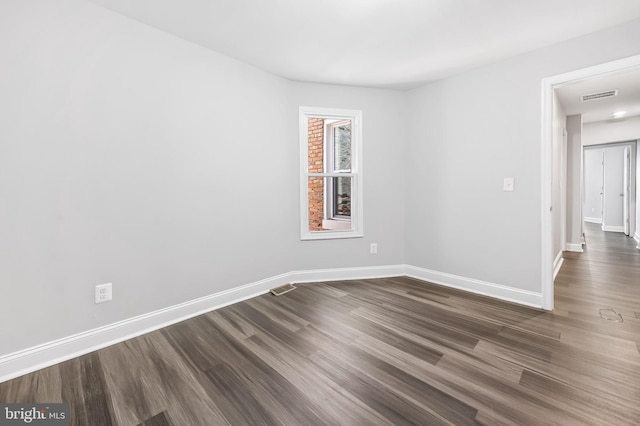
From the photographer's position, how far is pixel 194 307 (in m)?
2.68

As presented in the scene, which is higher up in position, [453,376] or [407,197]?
[407,197]

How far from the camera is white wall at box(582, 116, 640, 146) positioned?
561cm

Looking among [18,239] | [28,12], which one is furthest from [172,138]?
[18,239]

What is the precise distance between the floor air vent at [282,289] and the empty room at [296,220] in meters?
0.04

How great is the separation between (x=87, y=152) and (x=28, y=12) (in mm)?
874

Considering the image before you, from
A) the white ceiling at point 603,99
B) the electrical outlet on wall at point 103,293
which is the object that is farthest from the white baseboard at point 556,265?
the electrical outlet on wall at point 103,293

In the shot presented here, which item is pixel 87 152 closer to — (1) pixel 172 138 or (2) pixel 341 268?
(1) pixel 172 138

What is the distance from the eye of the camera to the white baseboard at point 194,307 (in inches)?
72.6

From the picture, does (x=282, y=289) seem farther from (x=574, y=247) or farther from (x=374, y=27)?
(x=574, y=247)

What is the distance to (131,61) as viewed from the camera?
2246 mm

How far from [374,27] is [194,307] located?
287 cm

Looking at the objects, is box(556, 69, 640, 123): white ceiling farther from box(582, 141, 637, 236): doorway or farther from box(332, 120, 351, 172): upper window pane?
box(332, 120, 351, 172): upper window pane

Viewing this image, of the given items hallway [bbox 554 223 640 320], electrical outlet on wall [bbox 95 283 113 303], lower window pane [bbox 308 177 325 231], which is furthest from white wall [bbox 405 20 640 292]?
electrical outlet on wall [bbox 95 283 113 303]

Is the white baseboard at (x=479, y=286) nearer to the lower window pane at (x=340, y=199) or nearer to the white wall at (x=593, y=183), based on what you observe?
the lower window pane at (x=340, y=199)
